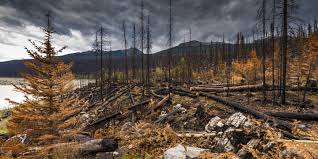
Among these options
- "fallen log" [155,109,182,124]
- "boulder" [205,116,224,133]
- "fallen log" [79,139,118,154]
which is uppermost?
"boulder" [205,116,224,133]

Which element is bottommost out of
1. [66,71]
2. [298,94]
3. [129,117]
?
[129,117]

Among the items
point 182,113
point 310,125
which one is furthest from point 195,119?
point 310,125

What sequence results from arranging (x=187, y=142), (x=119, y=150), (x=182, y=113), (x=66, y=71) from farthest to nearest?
(x=182, y=113), (x=66, y=71), (x=119, y=150), (x=187, y=142)

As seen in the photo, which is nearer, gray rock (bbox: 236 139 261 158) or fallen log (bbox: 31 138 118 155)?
gray rock (bbox: 236 139 261 158)

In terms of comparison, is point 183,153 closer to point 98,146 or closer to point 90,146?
point 98,146

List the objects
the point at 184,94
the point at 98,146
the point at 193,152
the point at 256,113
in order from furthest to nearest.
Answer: the point at 184,94 < the point at 256,113 < the point at 98,146 < the point at 193,152

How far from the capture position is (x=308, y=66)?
68.8 ft

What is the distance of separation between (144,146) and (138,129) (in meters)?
2.08

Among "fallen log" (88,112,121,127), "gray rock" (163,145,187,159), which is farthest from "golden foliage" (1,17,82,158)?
"fallen log" (88,112,121,127)

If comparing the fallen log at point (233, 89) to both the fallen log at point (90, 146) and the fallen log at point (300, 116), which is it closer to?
the fallen log at point (300, 116)

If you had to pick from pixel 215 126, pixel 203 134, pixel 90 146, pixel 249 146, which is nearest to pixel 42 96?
pixel 90 146

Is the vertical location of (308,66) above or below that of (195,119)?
above

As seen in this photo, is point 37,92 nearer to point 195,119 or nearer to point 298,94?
point 195,119

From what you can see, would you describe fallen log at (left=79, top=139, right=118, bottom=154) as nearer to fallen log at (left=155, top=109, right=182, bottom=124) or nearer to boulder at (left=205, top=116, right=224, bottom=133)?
boulder at (left=205, top=116, right=224, bottom=133)
